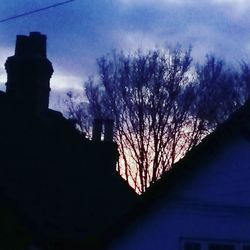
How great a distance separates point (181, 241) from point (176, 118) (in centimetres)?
1798

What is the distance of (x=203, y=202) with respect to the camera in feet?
37.6

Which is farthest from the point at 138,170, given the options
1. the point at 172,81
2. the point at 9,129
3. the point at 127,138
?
the point at 9,129

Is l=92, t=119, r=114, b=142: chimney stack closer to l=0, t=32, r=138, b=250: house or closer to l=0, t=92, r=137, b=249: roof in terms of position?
l=0, t=32, r=138, b=250: house

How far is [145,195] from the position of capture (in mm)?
11422

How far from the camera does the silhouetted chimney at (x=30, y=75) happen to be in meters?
18.1

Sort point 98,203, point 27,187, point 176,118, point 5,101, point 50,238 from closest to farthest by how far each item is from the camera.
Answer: point 50,238 → point 27,187 → point 98,203 → point 5,101 → point 176,118

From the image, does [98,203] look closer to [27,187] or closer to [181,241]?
[27,187]

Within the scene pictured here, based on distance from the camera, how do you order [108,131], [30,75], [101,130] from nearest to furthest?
[30,75]
[108,131]
[101,130]

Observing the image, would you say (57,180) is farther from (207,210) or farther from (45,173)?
(207,210)

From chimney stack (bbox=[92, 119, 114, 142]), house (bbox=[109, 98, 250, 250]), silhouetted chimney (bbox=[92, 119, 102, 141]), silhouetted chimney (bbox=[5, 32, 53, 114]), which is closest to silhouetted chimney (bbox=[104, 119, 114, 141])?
chimney stack (bbox=[92, 119, 114, 142])

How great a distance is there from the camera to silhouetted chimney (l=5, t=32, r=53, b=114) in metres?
18.1

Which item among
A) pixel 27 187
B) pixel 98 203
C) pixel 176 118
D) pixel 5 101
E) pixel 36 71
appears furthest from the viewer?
pixel 176 118

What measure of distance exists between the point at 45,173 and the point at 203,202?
4.03 m

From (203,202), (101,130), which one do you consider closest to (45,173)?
(203,202)
